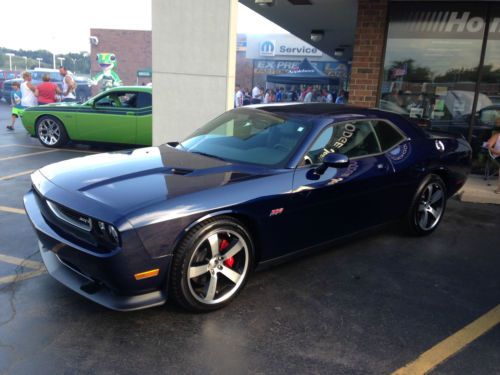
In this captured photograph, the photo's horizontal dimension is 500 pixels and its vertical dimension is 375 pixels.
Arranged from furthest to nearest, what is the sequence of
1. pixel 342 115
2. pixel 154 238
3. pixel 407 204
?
pixel 407 204
pixel 342 115
pixel 154 238

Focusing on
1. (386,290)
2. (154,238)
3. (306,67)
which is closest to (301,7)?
(386,290)

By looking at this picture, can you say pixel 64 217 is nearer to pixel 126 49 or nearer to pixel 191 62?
pixel 191 62

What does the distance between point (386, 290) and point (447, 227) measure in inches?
88.1

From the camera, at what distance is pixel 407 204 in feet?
15.7

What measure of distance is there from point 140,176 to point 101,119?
21.7ft

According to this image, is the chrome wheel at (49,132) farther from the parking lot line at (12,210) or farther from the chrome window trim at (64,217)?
the chrome window trim at (64,217)

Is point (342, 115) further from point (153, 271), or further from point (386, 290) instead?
point (153, 271)

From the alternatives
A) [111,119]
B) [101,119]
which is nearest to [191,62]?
[111,119]

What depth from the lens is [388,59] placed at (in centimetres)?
828

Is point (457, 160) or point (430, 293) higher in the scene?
point (457, 160)

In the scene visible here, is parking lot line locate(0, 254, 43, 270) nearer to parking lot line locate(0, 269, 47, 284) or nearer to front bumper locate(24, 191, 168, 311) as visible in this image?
parking lot line locate(0, 269, 47, 284)

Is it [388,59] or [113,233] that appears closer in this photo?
[113,233]

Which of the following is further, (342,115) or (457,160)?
(457,160)

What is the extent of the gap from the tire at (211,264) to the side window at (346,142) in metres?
0.98
